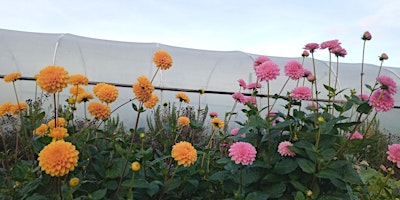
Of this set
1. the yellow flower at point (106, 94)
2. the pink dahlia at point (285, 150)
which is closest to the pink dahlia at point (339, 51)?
the pink dahlia at point (285, 150)

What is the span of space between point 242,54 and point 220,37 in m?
2.04

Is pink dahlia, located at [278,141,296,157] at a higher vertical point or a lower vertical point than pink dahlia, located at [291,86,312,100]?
lower

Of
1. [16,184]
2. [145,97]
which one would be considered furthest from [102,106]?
[16,184]

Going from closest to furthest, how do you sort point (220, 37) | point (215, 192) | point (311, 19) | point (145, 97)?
point (145, 97)
point (215, 192)
point (311, 19)
point (220, 37)

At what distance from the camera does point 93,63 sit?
5.95 m

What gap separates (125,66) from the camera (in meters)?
6.07

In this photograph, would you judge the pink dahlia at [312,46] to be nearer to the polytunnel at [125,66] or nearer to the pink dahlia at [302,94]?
the pink dahlia at [302,94]

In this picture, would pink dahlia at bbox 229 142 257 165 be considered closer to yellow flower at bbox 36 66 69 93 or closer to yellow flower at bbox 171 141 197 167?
yellow flower at bbox 171 141 197 167

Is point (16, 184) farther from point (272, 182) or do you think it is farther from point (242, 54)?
point (242, 54)

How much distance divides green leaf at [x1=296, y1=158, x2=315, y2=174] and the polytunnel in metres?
4.08

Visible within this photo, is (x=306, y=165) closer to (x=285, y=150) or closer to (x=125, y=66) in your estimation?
(x=285, y=150)

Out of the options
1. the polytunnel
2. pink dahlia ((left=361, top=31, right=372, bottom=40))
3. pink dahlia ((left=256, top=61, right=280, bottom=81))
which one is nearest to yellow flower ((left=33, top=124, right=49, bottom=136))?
pink dahlia ((left=256, top=61, right=280, bottom=81))

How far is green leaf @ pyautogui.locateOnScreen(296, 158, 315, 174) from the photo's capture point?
51.3 inches

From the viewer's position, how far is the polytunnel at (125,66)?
5660 mm
